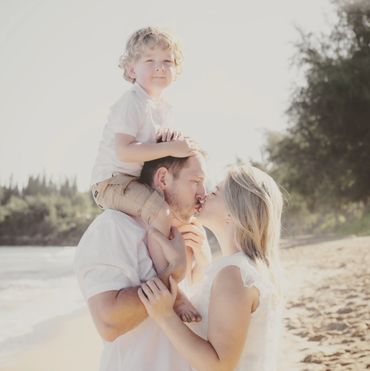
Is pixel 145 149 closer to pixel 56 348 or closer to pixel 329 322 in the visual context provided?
pixel 329 322

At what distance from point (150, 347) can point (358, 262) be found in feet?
45.7

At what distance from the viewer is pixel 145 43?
3451 mm

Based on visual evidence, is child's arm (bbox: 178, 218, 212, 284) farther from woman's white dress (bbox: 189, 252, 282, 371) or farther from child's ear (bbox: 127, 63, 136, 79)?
child's ear (bbox: 127, 63, 136, 79)

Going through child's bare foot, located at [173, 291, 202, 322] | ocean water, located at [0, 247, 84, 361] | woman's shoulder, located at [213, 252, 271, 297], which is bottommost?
ocean water, located at [0, 247, 84, 361]

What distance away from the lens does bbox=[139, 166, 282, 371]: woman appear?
8.05 ft

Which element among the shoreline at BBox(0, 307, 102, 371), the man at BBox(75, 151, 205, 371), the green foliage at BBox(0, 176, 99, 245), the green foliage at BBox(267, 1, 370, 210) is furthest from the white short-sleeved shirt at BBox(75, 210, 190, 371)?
the green foliage at BBox(0, 176, 99, 245)

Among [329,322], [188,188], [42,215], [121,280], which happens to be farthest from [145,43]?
[42,215]

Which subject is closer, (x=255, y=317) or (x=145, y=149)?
(x=255, y=317)

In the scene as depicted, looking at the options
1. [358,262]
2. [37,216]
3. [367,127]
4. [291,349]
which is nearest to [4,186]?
[37,216]

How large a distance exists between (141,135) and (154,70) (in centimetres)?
48

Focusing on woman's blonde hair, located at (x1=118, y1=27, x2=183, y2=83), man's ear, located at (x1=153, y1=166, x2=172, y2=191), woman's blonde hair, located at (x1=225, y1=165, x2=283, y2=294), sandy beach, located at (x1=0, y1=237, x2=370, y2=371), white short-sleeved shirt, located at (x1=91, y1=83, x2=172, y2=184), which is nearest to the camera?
woman's blonde hair, located at (x1=225, y1=165, x2=283, y2=294)

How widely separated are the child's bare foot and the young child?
18cm

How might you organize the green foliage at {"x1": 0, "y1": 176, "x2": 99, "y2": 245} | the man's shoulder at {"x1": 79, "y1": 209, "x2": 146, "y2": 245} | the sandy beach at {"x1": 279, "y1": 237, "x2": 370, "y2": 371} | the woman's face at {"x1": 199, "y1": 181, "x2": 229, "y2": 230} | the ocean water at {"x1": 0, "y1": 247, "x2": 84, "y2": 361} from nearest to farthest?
the man's shoulder at {"x1": 79, "y1": 209, "x2": 146, "y2": 245}
the woman's face at {"x1": 199, "y1": 181, "x2": 229, "y2": 230}
the sandy beach at {"x1": 279, "y1": 237, "x2": 370, "y2": 371}
the ocean water at {"x1": 0, "y1": 247, "x2": 84, "y2": 361}
the green foliage at {"x1": 0, "y1": 176, "x2": 99, "y2": 245}

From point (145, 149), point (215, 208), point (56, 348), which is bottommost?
point (56, 348)
